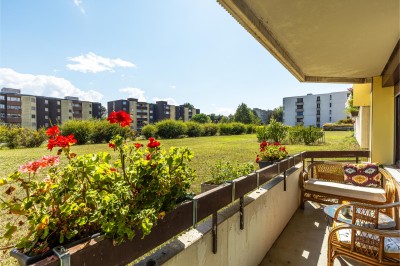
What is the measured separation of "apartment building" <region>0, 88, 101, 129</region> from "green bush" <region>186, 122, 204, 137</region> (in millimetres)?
33891

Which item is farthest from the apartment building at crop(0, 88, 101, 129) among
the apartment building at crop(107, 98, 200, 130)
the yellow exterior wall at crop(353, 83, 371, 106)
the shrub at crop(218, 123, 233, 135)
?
the yellow exterior wall at crop(353, 83, 371, 106)

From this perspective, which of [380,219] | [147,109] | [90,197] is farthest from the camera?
[147,109]

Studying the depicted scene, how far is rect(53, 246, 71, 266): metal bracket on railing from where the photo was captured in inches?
29.1

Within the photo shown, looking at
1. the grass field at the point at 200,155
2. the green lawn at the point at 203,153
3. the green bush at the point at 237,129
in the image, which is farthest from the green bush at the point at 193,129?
the grass field at the point at 200,155

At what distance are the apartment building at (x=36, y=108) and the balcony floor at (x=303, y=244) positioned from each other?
173 feet

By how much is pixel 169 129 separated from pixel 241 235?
851 inches

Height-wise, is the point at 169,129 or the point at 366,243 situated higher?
the point at 169,129

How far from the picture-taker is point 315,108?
61.0 meters

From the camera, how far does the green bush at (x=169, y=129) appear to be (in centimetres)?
2300

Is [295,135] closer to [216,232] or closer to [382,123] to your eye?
[382,123]

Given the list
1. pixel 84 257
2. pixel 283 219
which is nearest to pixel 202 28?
pixel 283 219

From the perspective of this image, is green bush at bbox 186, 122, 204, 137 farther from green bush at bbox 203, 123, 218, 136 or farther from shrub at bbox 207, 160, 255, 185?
shrub at bbox 207, 160, 255, 185

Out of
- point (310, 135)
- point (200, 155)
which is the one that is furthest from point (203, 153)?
point (310, 135)

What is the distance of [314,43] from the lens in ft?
11.1
